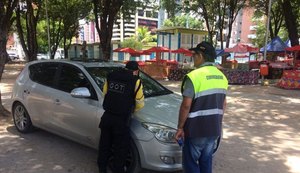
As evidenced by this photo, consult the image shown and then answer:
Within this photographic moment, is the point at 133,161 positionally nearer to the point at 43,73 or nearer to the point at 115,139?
the point at 115,139

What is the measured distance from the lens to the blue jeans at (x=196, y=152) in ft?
11.4

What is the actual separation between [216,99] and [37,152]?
3.45 metres

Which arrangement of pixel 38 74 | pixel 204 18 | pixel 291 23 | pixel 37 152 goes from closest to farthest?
pixel 37 152 < pixel 38 74 < pixel 291 23 < pixel 204 18

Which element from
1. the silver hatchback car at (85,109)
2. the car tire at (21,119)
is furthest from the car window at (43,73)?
the car tire at (21,119)

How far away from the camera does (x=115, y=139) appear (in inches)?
167

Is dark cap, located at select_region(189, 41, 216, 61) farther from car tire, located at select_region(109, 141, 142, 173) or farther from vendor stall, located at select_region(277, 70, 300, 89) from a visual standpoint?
vendor stall, located at select_region(277, 70, 300, 89)

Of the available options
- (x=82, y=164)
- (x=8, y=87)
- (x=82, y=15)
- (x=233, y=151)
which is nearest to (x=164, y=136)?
(x=82, y=164)

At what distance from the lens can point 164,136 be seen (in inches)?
167

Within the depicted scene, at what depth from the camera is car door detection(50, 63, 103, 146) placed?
4871 mm

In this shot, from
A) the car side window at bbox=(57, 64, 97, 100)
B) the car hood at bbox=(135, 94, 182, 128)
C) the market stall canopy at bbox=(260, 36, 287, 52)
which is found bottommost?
the car hood at bbox=(135, 94, 182, 128)

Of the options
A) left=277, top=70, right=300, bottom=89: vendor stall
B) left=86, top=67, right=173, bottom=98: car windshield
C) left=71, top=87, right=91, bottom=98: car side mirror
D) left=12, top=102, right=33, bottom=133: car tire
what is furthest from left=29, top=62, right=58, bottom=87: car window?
left=277, top=70, right=300, bottom=89: vendor stall

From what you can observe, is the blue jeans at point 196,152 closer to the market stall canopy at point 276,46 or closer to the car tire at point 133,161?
the car tire at point 133,161

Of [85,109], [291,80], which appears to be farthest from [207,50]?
[291,80]

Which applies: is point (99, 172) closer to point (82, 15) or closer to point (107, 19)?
point (107, 19)
